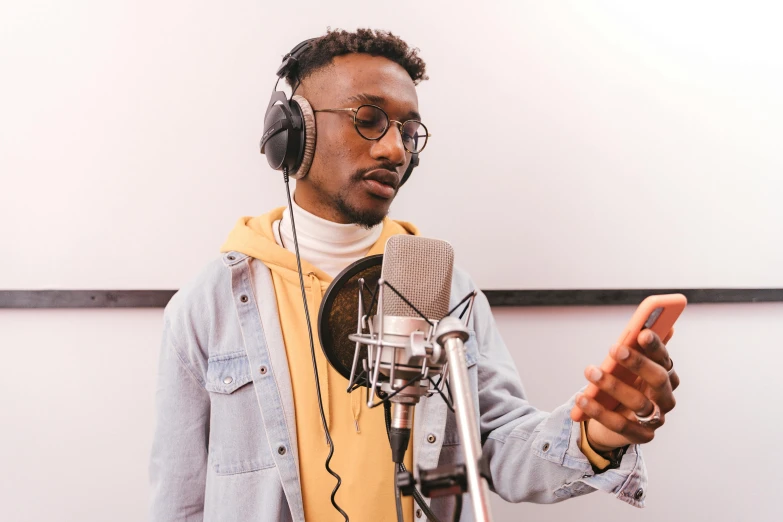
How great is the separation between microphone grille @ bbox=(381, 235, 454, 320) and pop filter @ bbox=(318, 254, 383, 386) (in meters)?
0.11

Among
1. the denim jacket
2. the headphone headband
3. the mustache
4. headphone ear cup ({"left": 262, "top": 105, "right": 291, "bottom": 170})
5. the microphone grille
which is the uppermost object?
the headphone headband

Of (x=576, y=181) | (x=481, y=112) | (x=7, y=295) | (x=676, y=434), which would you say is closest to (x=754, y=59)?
(x=576, y=181)

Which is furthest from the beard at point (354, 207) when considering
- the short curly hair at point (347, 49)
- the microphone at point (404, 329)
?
the microphone at point (404, 329)

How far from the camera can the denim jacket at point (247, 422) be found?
3.16 feet

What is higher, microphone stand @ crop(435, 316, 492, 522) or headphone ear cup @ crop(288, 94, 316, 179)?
headphone ear cup @ crop(288, 94, 316, 179)

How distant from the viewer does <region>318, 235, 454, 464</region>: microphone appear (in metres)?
0.56

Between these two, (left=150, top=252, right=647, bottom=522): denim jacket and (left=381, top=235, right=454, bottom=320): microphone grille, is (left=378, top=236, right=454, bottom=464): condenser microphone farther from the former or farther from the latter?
(left=150, top=252, right=647, bottom=522): denim jacket

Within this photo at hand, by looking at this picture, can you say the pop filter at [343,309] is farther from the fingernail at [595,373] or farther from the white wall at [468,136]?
the white wall at [468,136]

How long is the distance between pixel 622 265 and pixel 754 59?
721mm

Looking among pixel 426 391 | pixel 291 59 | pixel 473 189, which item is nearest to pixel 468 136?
pixel 473 189

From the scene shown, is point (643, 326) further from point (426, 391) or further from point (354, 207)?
point (354, 207)

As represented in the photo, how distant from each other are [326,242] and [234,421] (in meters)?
0.38

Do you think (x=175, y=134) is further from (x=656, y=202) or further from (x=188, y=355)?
(x=656, y=202)

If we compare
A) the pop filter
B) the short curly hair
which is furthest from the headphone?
the pop filter
